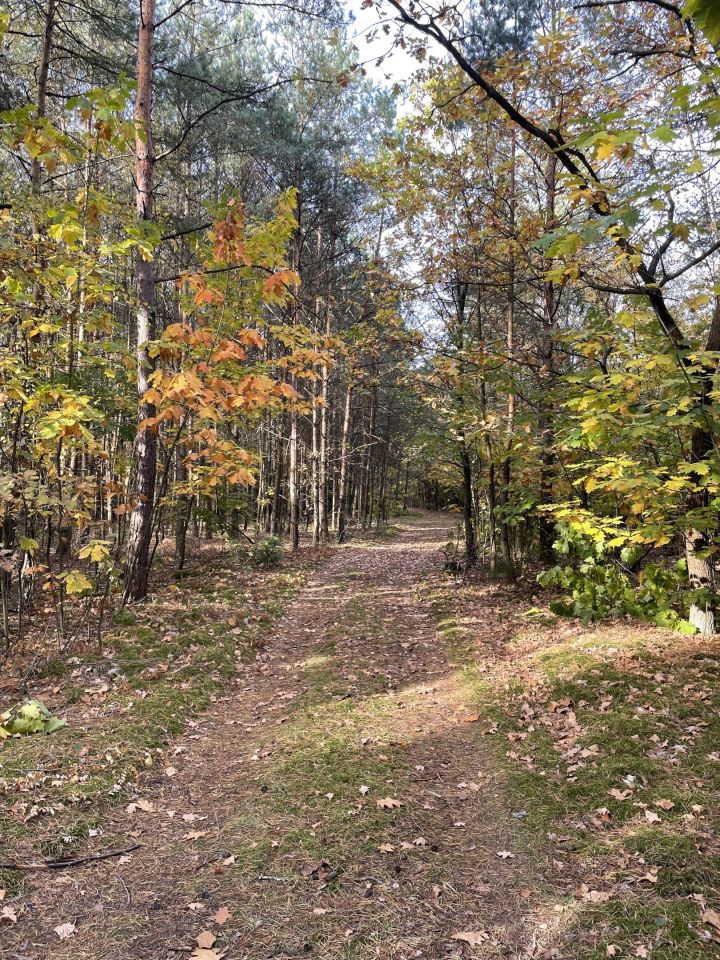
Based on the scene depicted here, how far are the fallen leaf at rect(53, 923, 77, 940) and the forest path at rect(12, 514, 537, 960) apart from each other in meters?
0.03

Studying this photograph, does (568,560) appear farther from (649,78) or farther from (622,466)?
(649,78)

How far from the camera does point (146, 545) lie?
9.02 meters

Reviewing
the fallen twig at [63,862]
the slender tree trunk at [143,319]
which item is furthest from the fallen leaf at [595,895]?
the slender tree trunk at [143,319]

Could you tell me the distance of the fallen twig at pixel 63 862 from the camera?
3314mm

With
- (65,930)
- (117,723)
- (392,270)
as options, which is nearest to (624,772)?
(65,930)

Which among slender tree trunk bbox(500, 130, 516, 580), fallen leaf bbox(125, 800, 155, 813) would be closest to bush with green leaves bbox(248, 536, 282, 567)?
slender tree trunk bbox(500, 130, 516, 580)

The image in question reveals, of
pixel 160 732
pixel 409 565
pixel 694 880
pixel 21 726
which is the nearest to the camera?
pixel 694 880

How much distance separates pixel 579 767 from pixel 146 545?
7.33 meters

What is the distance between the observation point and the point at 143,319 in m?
8.40

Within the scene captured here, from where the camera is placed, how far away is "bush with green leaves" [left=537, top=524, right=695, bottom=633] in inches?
277

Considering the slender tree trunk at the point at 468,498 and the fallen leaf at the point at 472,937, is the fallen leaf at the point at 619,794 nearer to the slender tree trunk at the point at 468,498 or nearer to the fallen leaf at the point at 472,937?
the fallen leaf at the point at 472,937

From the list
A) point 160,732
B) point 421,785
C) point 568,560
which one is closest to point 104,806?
point 160,732

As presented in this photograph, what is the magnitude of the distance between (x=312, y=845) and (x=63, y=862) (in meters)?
1.64

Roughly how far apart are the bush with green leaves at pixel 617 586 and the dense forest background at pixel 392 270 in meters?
0.04
